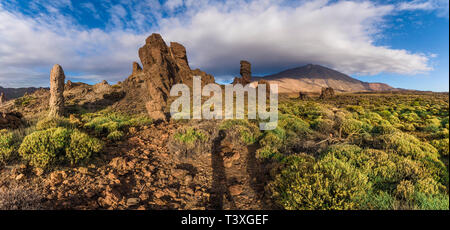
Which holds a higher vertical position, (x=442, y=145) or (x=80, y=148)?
(x=442, y=145)

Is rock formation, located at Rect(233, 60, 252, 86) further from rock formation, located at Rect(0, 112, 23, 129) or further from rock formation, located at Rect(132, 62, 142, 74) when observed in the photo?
rock formation, located at Rect(0, 112, 23, 129)

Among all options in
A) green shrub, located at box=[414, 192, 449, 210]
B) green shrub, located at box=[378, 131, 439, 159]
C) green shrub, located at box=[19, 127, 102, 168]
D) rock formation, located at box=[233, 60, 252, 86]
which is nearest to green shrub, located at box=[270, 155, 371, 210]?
green shrub, located at box=[414, 192, 449, 210]

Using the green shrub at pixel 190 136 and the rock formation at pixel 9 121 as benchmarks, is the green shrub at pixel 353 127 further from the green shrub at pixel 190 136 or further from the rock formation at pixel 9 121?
the rock formation at pixel 9 121

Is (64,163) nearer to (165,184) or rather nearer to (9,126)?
(165,184)

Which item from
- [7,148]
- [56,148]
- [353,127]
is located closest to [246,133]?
[353,127]

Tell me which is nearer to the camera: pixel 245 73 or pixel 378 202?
pixel 378 202

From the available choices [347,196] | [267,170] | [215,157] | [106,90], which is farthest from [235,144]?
[106,90]

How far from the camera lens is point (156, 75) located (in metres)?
17.3

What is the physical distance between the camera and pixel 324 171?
3.12 m

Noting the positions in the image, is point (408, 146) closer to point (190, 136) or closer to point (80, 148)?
point (190, 136)

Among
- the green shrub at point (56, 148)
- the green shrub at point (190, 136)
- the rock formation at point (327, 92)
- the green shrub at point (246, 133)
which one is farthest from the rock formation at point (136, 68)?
the rock formation at point (327, 92)

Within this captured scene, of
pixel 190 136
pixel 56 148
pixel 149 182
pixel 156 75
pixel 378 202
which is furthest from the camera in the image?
pixel 156 75

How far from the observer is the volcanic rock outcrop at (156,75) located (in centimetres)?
1268

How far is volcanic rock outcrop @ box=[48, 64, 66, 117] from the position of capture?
9.20 metres
